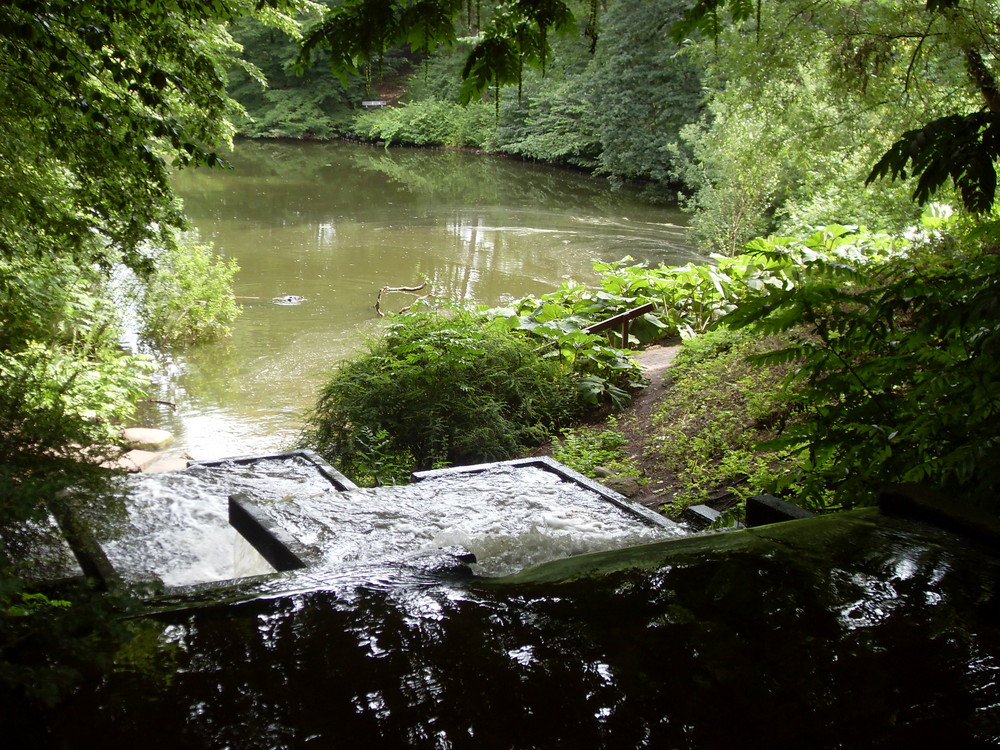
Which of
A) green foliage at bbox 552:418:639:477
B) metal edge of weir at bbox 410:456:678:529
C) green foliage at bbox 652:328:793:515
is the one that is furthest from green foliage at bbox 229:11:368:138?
metal edge of weir at bbox 410:456:678:529

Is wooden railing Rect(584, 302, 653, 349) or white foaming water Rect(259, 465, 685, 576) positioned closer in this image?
white foaming water Rect(259, 465, 685, 576)

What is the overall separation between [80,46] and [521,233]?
16.8 meters

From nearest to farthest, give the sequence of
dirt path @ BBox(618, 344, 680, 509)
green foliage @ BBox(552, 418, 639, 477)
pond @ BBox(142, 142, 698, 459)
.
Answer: dirt path @ BBox(618, 344, 680, 509)
green foliage @ BBox(552, 418, 639, 477)
pond @ BBox(142, 142, 698, 459)

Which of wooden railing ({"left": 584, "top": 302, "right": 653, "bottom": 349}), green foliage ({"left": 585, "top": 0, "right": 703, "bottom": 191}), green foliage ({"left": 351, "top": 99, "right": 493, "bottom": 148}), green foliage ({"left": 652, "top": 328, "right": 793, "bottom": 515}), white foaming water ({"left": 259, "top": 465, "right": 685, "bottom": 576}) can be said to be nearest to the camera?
white foaming water ({"left": 259, "top": 465, "right": 685, "bottom": 576})

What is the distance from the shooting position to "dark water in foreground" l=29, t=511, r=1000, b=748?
5.03 ft

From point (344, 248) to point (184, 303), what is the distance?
7097 millimetres

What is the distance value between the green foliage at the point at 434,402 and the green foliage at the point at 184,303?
17.3 ft

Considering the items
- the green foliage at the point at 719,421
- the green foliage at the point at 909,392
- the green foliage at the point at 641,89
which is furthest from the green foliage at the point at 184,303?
the green foliage at the point at 641,89

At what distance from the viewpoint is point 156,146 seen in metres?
6.93

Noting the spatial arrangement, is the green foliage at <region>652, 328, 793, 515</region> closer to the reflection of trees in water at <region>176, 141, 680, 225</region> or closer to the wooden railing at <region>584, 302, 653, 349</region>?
the wooden railing at <region>584, 302, 653, 349</region>

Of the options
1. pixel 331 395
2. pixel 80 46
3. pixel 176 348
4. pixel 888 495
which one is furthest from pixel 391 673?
pixel 176 348

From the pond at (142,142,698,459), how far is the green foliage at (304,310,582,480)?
616mm

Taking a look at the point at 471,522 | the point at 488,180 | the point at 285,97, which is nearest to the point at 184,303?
the point at 471,522

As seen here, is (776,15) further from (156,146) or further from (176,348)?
(176,348)
